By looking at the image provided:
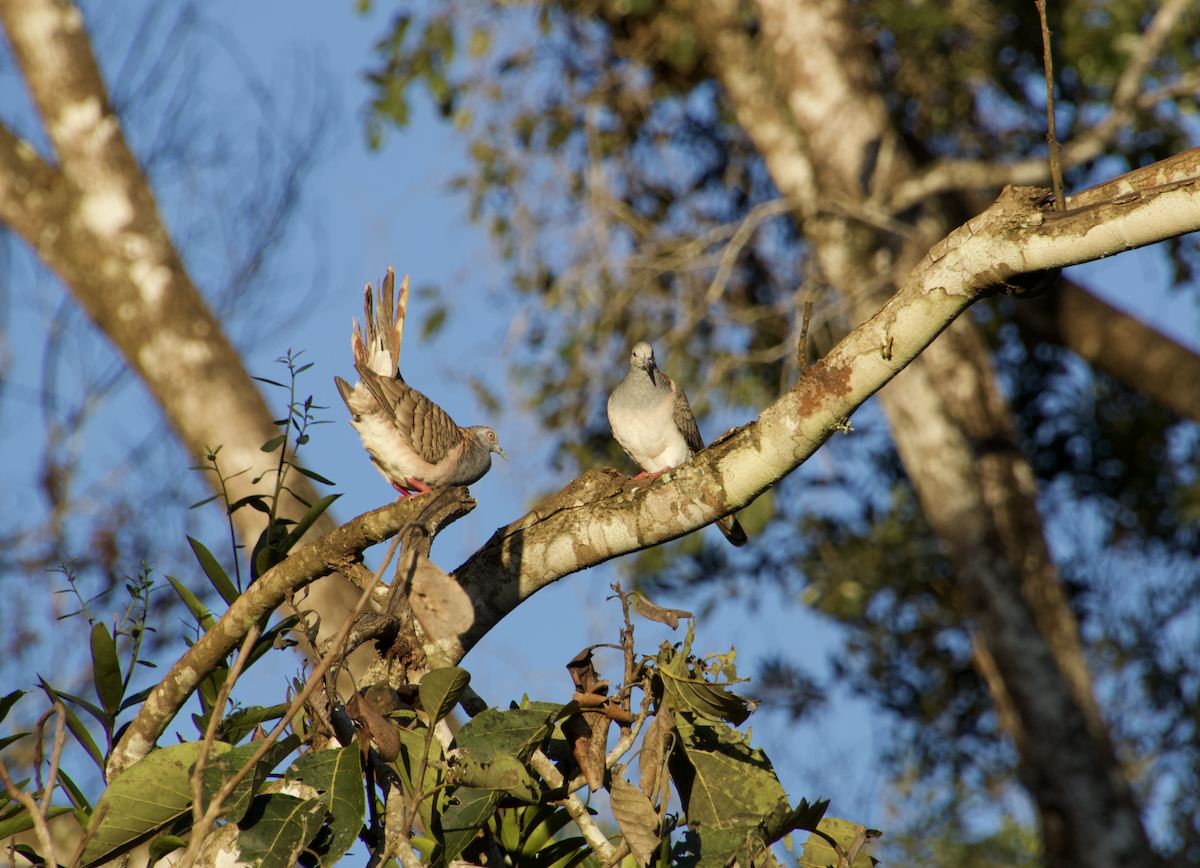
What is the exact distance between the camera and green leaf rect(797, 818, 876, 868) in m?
1.87

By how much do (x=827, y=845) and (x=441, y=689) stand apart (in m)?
0.81

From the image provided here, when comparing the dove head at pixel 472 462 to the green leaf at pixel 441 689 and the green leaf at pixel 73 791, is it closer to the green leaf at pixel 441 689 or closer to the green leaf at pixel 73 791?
the green leaf at pixel 73 791

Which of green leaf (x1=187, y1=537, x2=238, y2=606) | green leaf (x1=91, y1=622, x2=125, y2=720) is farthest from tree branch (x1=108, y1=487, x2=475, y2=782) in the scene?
green leaf (x1=187, y1=537, x2=238, y2=606)

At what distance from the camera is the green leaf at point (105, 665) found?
7.46 ft

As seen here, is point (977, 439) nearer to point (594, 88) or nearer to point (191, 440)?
point (594, 88)

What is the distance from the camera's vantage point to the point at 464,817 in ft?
5.47

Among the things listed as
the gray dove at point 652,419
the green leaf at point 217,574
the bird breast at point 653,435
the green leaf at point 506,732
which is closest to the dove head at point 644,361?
the gray dove at point 652,419

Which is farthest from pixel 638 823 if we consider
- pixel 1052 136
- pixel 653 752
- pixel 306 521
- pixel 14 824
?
pixel 1052 136

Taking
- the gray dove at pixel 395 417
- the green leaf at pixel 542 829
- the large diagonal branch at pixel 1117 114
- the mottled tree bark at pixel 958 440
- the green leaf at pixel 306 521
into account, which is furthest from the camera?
the mottled tree bark at pixel 958 440

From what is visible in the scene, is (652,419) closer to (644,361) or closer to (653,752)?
(644,361)

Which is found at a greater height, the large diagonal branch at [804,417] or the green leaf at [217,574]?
the large diagonal branch at [804,417]

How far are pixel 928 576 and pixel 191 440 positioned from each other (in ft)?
18.1

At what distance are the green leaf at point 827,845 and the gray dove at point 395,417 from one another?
1.70 metres

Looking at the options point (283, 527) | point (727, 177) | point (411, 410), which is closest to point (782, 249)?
point (727, 177)
